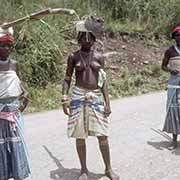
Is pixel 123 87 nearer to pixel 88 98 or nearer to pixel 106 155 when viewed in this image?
pixel 106 155

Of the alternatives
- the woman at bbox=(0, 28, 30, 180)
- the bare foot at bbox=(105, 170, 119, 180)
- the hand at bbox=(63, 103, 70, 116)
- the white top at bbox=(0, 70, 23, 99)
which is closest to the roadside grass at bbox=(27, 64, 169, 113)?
the hand at bbox=(63, 103, 70, 116)

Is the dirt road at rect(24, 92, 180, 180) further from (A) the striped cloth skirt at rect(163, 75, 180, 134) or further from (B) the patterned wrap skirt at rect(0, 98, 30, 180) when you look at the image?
(B) the patterned wrap skirt at rect(0, 98, 30, 180)

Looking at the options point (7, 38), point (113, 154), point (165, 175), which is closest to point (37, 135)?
point (113, 154)

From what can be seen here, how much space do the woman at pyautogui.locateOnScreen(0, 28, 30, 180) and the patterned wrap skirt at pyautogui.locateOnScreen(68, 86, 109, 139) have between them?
676 mm

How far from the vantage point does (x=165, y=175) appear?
5508 millimetres

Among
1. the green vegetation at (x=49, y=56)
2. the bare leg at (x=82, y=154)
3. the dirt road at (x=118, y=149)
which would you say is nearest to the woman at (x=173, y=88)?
the dirt road at (x=118, y=149)

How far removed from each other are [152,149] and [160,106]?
3.39 metres

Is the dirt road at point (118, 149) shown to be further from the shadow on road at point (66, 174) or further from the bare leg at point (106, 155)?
the bare leg at point (106, 155)

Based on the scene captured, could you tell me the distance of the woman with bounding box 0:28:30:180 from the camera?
4531 millimetres

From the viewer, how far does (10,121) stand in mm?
4613

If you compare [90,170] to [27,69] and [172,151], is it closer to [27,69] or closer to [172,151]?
[172,151]

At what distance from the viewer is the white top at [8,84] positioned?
14.8ft

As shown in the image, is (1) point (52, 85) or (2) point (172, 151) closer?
(2) point (172, 151)

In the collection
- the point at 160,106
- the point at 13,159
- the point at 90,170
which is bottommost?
the point at 160,106
